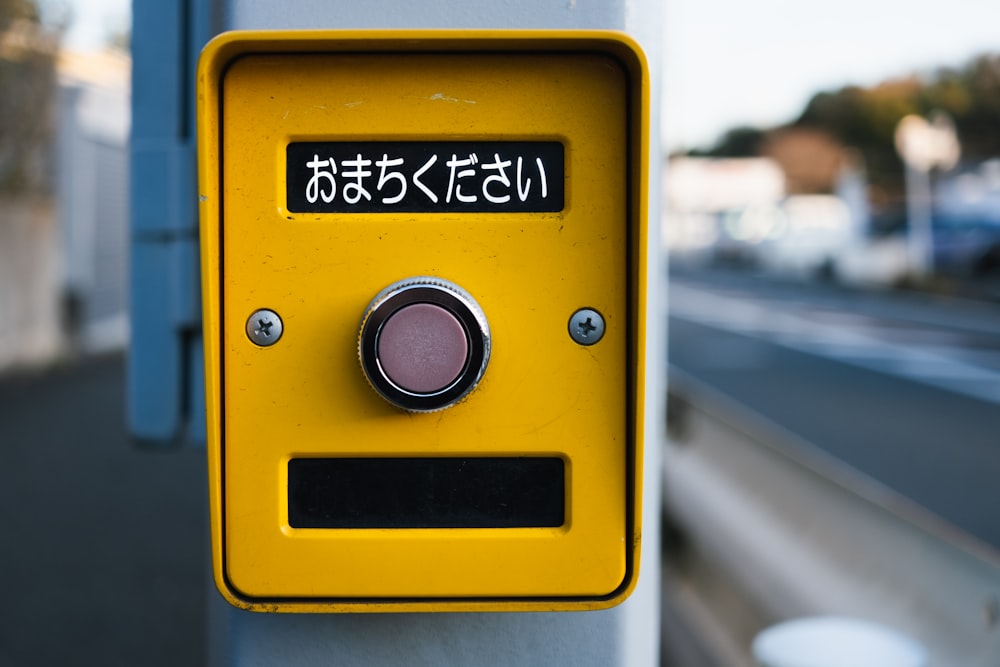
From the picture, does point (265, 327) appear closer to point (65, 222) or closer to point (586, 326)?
point (586, 326)

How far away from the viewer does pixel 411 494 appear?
3.64ft

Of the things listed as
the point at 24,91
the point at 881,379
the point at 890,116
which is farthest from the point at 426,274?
the point at 890,116

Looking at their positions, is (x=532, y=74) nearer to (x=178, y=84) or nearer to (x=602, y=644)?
(x=178, y=84)

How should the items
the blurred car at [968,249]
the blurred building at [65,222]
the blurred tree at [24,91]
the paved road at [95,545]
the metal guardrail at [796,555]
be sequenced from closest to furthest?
the metal guardrail at [796,555]
the paved road at [95,545]
the blurred tree at [24,91]
the blurred building at [65,222]
the blurred car at [968,249]

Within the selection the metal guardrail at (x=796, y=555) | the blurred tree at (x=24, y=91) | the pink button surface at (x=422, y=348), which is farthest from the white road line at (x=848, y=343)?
the pink button surface at (x=422, y=348)

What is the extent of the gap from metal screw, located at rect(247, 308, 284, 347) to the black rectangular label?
12 centimetres

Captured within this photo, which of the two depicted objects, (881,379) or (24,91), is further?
(881,379)

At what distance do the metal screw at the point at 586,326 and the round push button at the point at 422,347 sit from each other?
0.09 metres

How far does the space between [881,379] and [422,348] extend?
11294 millimetres

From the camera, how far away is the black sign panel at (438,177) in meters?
1.11

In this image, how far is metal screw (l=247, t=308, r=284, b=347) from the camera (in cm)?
110

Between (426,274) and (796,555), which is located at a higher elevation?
(426,274)

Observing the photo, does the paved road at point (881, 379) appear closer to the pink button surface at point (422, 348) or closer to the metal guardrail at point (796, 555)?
the metal guardrail at point (796, 555)

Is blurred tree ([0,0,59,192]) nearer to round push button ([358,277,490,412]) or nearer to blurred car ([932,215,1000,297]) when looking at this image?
round push button ([358,277,490,412])
